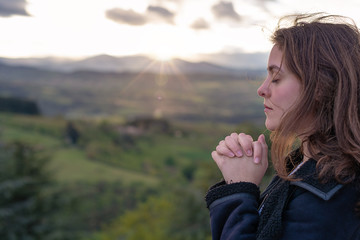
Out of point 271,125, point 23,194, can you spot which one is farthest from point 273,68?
point 23,194

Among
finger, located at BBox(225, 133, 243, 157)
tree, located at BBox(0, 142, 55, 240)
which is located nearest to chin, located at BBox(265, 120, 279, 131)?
finger, located at BBox(225, 133, 243, 157)

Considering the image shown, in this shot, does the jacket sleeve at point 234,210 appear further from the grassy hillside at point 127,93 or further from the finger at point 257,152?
the grassy hillside at point 127,93

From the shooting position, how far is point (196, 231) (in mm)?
12195

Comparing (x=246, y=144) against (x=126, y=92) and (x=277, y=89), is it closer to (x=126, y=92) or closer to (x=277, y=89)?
(x=277, y=89)

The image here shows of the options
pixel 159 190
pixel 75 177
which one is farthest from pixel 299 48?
pixel 75 177

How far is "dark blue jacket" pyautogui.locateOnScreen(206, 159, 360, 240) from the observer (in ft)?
3.01

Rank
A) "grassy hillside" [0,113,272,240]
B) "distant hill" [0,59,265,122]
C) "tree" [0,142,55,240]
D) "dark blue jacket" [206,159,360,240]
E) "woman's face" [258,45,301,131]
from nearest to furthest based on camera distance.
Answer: "dark blue jacket" [206,159,360,240]
"woman's face" [258,45,301,131]
"tree" [0,142,55,240]
"grassy hillside" [0,113,272,240]
"distant hill" [0,59,265,122]

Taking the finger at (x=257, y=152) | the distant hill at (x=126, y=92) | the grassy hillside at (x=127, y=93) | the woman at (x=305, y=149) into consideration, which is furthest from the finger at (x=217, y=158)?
the grassy hillside at (x=127, y=93)

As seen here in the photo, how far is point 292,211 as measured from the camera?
38.0 inches

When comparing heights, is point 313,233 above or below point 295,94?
below

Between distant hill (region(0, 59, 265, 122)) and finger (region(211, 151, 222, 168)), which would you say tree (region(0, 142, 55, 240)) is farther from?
finger (region(211, 151, 222, 168))

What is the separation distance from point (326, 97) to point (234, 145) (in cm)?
30

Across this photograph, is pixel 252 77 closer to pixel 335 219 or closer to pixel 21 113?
pixel 335 219

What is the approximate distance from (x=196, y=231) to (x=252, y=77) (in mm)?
11333
